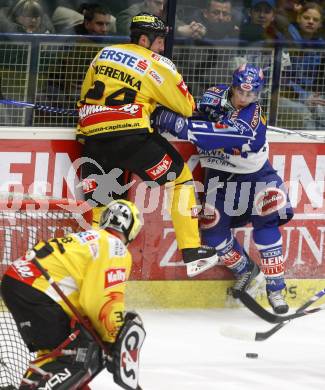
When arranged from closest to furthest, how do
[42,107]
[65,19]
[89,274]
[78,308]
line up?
1. [89,274]
2. [78,308]
3. [42,107]
4. [65,19]

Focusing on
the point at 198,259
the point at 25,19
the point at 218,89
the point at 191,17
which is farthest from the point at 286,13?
the point at 198,259

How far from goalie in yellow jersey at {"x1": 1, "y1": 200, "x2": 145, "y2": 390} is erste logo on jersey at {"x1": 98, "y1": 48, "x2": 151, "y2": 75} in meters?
1.78

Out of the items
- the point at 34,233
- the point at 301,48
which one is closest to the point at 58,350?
the point at 34,233

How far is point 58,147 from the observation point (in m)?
7.53

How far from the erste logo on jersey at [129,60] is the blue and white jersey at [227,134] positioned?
1.49ft

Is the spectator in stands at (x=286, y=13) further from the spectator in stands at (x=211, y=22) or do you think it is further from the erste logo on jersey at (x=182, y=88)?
the erste logo on jersey at (x=182, y=88)

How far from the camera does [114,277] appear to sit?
550 cm

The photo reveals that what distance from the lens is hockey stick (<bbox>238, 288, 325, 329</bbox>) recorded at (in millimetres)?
7516

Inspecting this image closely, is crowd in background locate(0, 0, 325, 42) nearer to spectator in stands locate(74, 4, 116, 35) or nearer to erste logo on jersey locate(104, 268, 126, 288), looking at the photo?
spectator in stands locate(74, 4, 116, 35)

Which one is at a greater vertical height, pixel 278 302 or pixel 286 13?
pixel 286 13

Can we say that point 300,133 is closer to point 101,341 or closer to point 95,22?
point 95,22

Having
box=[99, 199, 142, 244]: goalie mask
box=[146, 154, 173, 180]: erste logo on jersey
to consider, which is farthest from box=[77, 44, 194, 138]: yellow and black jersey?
box=[99, 199, 142, 244]: goalie mask

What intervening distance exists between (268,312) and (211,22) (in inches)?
70.6

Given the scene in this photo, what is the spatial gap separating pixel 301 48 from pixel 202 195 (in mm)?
1219
